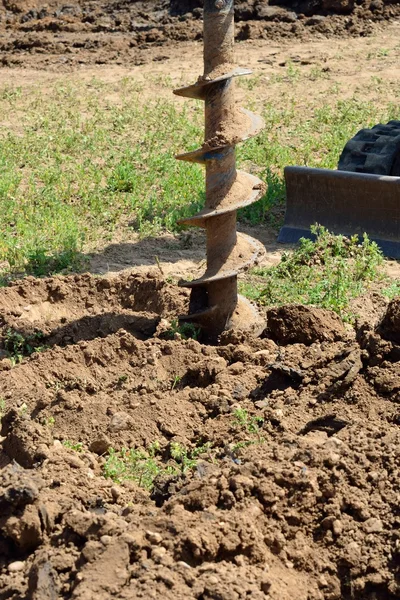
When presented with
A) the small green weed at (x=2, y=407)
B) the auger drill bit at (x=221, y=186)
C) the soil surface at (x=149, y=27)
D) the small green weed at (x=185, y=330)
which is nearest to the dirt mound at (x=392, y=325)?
the auger drill bit at (x=221, y=186)

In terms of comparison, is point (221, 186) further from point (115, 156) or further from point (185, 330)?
point (115, 156)

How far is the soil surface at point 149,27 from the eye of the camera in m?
14.0

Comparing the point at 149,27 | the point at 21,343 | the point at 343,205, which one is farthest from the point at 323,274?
the point at 149,27

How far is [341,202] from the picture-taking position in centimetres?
812

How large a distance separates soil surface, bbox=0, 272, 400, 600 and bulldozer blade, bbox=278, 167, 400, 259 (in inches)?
53.0

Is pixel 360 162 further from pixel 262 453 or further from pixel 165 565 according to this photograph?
pixel 165 565

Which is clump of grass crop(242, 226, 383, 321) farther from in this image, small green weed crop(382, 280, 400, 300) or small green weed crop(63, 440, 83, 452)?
small green weed crop(63, 440, 83, 452)

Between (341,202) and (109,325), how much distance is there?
259 centimetres

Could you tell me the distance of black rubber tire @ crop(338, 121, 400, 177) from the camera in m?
8.32

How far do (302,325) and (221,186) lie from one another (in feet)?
3.21

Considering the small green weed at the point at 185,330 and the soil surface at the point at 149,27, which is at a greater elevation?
the soil surface at the point at 149,27

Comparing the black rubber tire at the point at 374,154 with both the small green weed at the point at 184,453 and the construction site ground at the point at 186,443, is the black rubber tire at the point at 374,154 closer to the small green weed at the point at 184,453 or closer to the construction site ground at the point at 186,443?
the construction site ground at the point at 186,443

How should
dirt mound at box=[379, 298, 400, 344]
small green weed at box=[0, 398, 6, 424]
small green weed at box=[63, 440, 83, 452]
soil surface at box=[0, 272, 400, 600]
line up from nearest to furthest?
1. soil surface at box=[0, 272, 400, 600]
2. small green weed at box=[63, 440, 83, 452]
3. dirt mound at box=[379, 298, 400, 344]
4. small green weed at box=[0, 398, 6, 424]

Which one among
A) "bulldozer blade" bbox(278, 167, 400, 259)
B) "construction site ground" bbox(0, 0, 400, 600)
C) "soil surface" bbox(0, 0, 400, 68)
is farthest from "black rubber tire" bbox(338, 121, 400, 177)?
"soil surface" bbox(0, 0, 400, 68)
